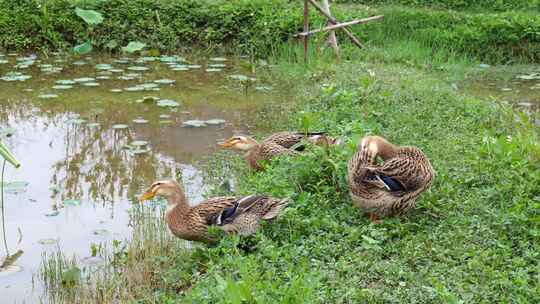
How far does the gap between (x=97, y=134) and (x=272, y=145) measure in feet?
8.64

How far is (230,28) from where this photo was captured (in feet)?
44.0

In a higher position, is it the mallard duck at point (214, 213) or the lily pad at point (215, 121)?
the mallard duck at point (214, 213)

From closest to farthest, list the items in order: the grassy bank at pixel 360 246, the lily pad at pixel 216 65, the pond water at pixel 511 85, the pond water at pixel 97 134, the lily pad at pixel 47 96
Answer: the grassy bank at pixel 360 246 < the pond water at pixel 97 134 < the lily pad at pixel 47 96 < the pond water at pixel 511 85 < the lily pad at pixel 216 65

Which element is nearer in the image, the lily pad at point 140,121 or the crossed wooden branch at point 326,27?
the lily pad at point 140,121

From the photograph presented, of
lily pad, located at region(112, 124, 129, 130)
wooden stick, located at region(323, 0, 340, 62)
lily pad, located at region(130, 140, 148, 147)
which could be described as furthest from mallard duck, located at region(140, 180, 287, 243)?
wooden stick, located at region(323, 0, 340, 62)

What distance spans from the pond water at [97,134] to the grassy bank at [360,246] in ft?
1.56

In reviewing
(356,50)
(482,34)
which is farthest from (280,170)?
(482,34)

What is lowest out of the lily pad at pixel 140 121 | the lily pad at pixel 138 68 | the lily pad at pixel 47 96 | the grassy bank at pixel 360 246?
the lily pad at pixel 140 121

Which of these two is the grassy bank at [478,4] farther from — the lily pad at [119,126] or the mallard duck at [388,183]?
the mallard duck at [388,183]

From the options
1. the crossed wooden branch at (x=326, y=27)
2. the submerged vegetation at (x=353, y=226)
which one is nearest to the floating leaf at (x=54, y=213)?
the submerged vegetation at (x=353, y=226)

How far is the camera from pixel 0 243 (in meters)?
5.85

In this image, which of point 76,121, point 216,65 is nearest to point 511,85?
point 216,65

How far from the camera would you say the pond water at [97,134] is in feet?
20.1

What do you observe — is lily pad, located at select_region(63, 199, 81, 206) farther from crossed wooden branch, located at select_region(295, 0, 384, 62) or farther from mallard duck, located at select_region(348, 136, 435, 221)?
crossed wooden branch, located at select_region(295, 0, 384, 62)
